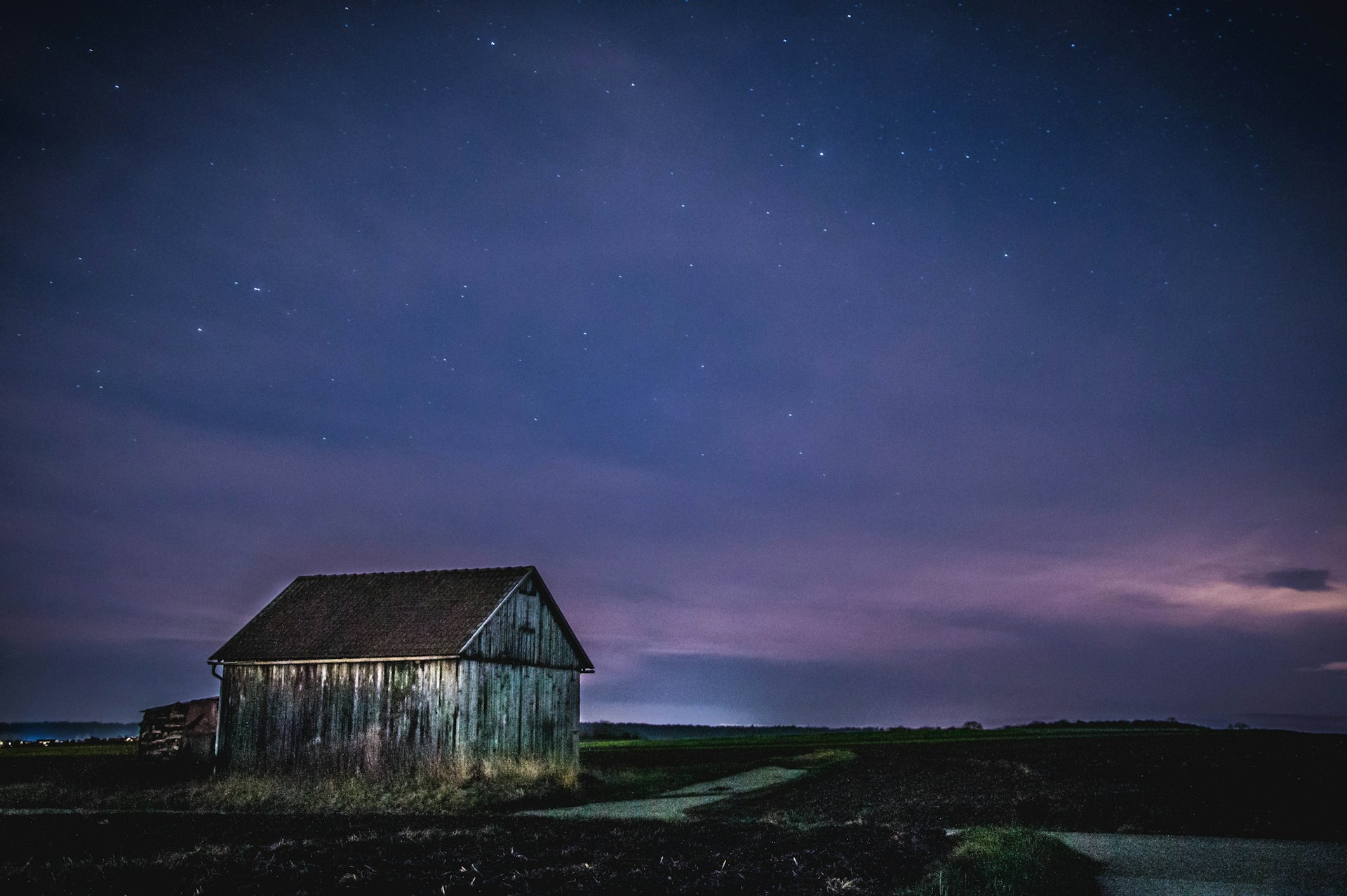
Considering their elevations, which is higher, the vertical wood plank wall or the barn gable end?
the barn gable end

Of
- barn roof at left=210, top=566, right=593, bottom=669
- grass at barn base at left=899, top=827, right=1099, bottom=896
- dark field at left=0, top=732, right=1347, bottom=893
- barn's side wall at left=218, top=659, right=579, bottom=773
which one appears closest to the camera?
grass at barn base at left=899, top=827, right=1099, bottom=896

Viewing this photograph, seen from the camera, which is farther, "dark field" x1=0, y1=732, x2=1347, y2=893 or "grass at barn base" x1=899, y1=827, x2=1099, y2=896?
"dark field" x1=0, y1=732, x2=1347, y2=893

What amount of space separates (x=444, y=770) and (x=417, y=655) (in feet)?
11.6

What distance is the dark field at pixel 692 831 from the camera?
35.2ft

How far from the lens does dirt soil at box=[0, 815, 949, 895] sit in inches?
408

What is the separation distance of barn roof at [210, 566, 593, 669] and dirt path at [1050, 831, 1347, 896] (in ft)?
60.6

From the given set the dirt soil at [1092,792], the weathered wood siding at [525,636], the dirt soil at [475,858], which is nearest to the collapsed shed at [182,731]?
the weathered wood siding at [525,636]

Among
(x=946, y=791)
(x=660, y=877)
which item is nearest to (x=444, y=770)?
(x=946, y=791)

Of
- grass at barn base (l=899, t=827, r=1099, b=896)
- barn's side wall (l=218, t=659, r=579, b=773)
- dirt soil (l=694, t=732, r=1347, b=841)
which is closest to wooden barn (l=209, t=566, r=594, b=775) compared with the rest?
barn's side wall (l=218, t=659, r=579, b=773)

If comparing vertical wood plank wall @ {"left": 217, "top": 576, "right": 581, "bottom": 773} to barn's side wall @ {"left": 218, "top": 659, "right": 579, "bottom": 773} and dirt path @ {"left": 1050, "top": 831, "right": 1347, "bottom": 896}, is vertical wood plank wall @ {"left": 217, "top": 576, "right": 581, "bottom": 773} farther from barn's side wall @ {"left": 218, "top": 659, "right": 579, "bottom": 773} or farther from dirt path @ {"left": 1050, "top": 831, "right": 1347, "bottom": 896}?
dirt path @ {"left": 1050, "top": 831, "right": 1347, "bottom": 896}

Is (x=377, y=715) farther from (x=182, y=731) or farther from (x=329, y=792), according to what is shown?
(x=182, y=731)

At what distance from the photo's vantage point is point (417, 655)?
26.8m

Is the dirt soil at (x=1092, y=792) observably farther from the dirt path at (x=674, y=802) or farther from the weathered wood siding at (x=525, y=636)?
the weathered wood siding at (x=525, y=636)

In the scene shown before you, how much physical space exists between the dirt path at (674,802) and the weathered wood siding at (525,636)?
671cm
